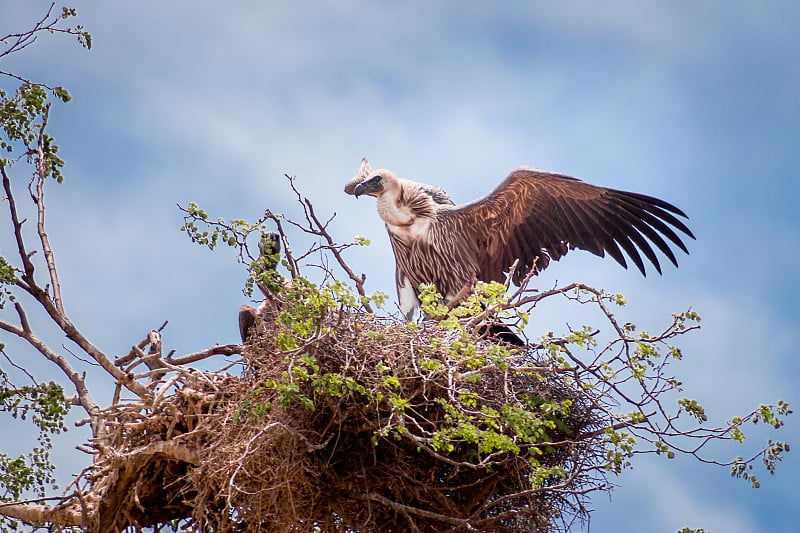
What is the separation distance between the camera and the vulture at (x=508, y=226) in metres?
7.00

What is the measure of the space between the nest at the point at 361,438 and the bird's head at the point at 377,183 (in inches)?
89.9

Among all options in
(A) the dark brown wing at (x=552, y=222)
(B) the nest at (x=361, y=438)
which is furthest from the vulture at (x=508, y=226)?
(B) the nest at (x=361, y=438)

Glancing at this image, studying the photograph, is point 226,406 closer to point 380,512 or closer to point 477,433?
point 380,512

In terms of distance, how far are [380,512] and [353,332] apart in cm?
96

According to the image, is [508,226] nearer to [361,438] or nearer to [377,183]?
[377,183]

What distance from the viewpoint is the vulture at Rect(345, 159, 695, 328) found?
7.00 metres

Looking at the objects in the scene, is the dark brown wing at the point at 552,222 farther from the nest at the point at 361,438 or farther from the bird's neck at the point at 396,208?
the nest at the point at 361,438

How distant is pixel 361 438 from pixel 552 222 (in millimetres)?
2852

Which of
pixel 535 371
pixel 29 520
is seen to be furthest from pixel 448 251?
pixel 29 520

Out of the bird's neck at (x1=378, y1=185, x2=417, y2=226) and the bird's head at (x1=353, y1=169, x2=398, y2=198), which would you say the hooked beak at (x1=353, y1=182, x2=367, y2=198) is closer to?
the bird's head at (x1=353, y1=169, x2=398, y2=198)

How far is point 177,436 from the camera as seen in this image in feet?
17.0

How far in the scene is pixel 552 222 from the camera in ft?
23.7

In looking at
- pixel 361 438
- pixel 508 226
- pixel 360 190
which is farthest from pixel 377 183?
pixel 361 438

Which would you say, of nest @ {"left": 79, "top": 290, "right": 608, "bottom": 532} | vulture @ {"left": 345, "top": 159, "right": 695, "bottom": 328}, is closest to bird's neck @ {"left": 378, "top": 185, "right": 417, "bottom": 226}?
vulture @ {"left": 345, "top": 159, "right": 695, "bottom": 328}
